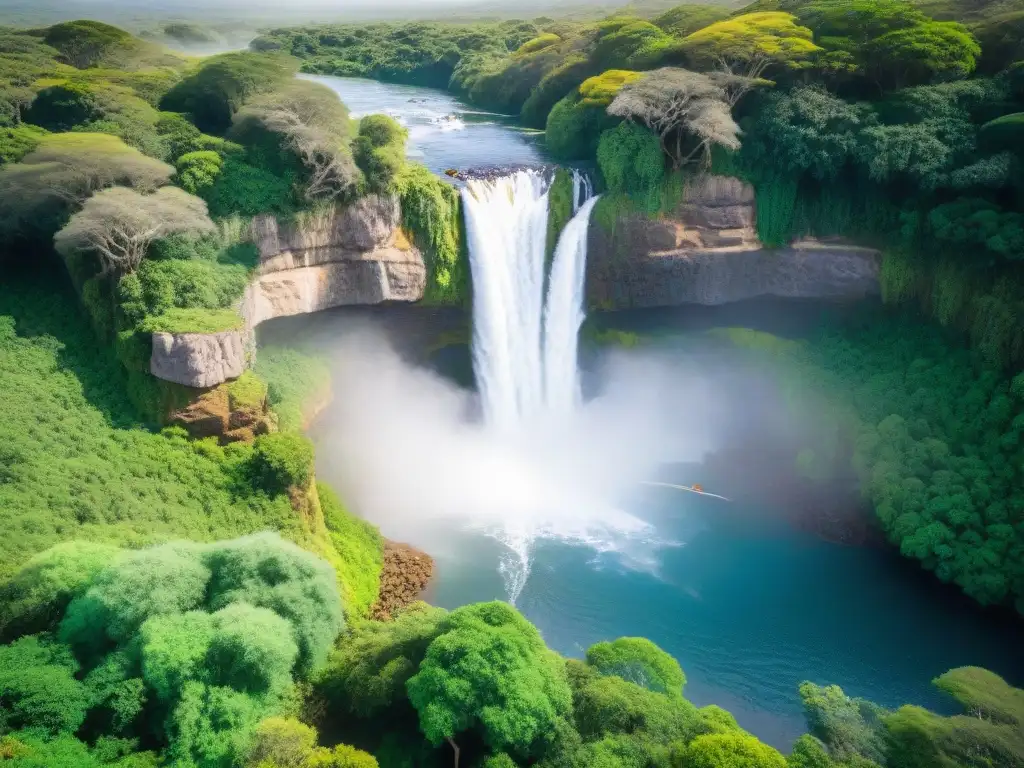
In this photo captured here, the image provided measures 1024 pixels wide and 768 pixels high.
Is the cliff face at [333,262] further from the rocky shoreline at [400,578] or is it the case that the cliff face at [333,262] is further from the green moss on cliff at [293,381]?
the rocky shoreline at [400,578]

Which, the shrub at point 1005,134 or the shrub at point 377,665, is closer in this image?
the shrub at point 377,665

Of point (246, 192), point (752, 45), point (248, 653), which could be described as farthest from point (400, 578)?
point (752, 45)

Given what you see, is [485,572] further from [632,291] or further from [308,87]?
[308,87]

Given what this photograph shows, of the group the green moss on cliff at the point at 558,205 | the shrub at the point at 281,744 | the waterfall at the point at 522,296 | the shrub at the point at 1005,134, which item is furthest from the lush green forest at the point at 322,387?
Result: the green moss on cliff at the point at 558,205

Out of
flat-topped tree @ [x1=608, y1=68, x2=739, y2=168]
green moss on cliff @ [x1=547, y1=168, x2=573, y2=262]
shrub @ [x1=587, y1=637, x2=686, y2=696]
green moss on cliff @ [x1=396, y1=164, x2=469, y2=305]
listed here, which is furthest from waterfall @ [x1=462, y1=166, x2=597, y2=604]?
shrub @ [x1=587, y1=637, x2=686, y2=696]

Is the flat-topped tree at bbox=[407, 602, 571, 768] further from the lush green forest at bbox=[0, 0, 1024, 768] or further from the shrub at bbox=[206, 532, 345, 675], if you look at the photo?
the shrub at bbox=[206, 532, 345, 675]

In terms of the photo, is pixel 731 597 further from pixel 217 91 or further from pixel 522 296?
pixel 217 91
